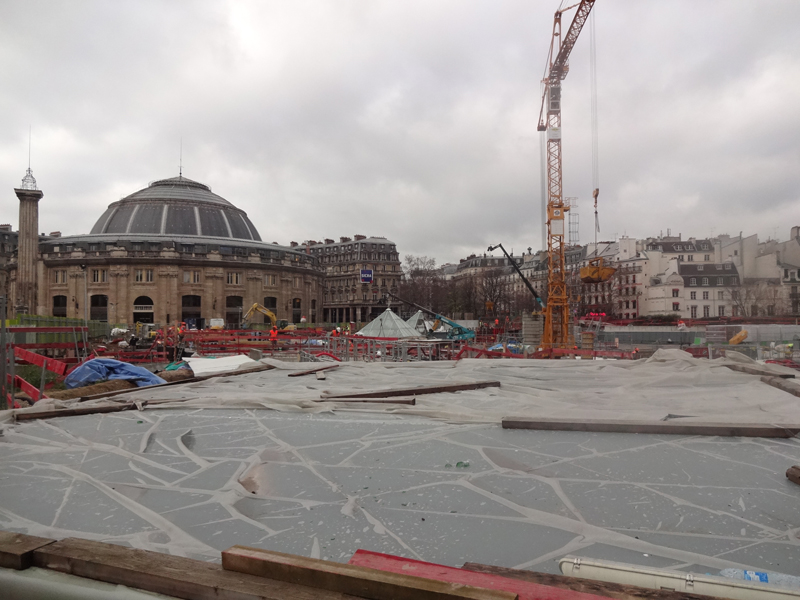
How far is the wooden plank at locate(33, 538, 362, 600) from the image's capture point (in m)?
2.01

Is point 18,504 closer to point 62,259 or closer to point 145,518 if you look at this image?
point 145,518

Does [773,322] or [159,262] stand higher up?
[159,262]

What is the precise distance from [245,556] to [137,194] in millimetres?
98076

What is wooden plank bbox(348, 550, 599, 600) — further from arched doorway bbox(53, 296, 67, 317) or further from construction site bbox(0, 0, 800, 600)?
arched doorway bbox(53, 296, 67, 317)

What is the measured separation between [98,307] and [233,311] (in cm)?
1848

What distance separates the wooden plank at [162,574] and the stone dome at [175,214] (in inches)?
3356

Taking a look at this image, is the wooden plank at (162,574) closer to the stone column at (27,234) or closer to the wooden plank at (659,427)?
the wooden plank at (659,427)

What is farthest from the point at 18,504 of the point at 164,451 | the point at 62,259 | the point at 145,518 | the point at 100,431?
the point at 62,259

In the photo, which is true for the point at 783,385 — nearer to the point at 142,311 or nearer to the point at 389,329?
the point at 389,329

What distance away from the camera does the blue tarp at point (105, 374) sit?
1094 cm

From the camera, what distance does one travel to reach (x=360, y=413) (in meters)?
6.84

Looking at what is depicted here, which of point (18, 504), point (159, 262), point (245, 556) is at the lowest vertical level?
point (18, 504)

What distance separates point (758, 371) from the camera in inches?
387

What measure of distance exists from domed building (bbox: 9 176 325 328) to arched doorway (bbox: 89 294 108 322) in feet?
0.47
